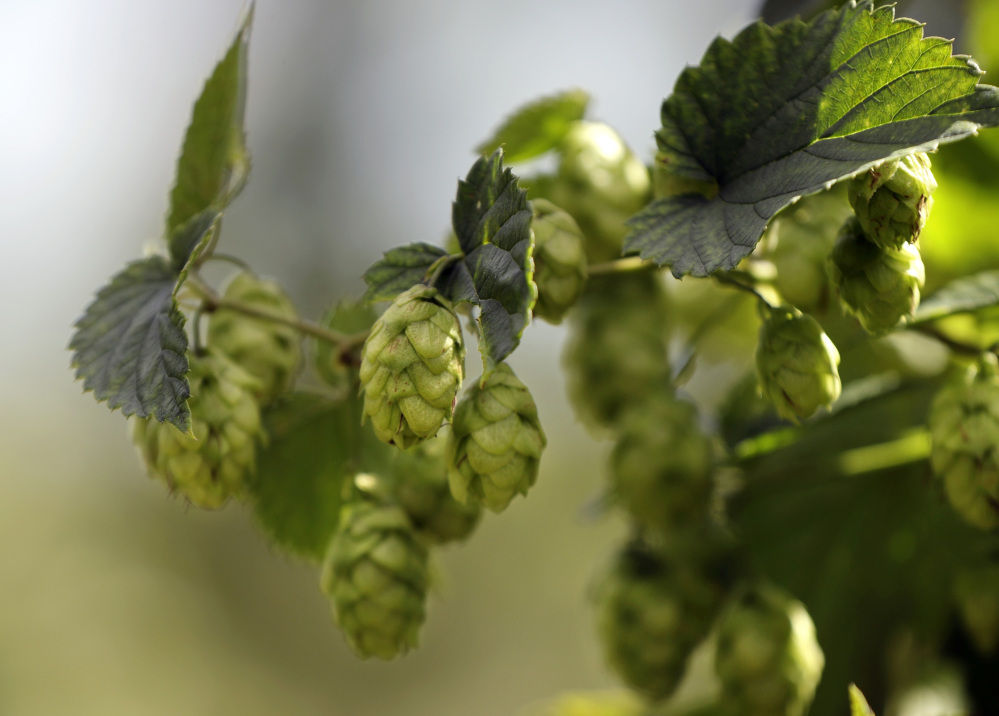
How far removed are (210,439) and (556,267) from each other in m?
0.39

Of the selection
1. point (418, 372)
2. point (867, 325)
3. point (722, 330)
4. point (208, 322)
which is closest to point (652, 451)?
point (867, 325)

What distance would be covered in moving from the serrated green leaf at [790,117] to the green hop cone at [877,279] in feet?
0.27

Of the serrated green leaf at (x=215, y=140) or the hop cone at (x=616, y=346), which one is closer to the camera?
the serrated green leaf at (x=215, y=140)

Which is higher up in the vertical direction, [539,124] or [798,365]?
[539,124]

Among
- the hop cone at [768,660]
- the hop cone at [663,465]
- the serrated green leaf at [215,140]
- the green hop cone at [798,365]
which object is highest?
the serrated green leaf at [215,140]

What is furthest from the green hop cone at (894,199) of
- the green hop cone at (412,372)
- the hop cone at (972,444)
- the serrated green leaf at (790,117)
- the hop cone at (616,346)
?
the hop cone at (616,346)

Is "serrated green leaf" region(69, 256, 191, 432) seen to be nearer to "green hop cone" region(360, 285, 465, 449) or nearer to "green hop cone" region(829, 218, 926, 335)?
"green hop cone" region(360, 285, 465, 449)

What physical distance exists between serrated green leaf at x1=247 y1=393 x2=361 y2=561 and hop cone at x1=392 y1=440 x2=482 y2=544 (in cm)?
8

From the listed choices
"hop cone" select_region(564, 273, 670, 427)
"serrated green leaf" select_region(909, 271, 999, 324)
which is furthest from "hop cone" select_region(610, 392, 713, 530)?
"serrated green leaf" select_region(909, 271, 999, 324)

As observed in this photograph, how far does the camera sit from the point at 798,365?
29.0 inches

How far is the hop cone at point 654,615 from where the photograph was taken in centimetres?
108

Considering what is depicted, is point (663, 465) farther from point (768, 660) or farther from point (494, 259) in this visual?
point (494, 259)

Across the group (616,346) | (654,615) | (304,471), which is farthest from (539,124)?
(654,615)

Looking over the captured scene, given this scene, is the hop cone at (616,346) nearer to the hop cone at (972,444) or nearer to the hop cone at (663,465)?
the hop cone at (663,465)
